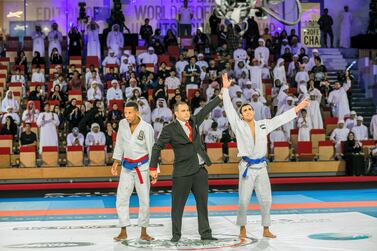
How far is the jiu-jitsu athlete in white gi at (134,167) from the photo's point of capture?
38.0 ft

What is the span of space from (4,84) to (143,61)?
5249 mm

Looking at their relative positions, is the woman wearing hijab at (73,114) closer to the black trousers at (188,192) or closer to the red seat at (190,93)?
the red seat at (190,93)

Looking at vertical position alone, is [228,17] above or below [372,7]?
below

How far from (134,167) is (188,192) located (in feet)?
3.43

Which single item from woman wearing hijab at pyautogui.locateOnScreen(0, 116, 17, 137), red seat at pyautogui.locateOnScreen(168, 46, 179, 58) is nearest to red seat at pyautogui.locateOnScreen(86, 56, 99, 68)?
red seat at pyautogui.locateOnScreen(168, 46, 179, 58)

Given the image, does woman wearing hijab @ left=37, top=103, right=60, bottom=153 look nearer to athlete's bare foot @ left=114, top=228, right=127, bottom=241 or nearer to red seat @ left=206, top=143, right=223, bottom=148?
red seat @ left=206, top=143, right=223, bottom=148

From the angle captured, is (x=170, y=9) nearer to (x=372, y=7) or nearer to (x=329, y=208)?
(x=372, y=7)

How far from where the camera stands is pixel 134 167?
11.6 meters

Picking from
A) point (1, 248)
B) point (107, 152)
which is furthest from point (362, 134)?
point (1, 248)

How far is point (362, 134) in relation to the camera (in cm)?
2445

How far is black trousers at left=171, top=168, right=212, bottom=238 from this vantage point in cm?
1107

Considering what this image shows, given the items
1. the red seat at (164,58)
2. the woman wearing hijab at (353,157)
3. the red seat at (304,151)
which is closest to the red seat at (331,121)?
the woman wearing hijab at (353,157)

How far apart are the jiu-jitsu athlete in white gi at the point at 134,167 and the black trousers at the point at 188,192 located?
609 millimetres

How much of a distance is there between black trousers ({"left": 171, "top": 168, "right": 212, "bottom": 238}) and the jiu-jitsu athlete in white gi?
61 centimetres
